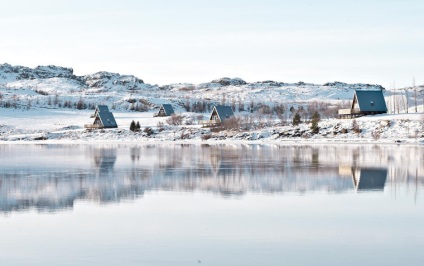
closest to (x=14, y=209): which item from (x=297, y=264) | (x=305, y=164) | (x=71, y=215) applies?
(x=71, y=215)

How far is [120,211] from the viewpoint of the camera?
18.5m

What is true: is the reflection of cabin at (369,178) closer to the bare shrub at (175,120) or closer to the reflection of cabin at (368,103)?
the reflection of cabin at (368,103)

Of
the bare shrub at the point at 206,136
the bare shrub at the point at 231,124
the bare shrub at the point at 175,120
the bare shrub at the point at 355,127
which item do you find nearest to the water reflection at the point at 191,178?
the bare shrub at the point at 355,127

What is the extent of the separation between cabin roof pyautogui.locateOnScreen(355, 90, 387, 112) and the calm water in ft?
173

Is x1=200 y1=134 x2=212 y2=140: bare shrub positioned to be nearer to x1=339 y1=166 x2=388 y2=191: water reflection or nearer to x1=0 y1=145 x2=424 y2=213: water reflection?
x1=0 y1=145 x2=424 y2=213: water reflection

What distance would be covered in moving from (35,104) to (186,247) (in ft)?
449

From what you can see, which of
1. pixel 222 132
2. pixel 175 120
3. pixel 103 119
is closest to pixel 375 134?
pixel 222 132

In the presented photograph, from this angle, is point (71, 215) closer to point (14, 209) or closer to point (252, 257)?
point (14, 209)

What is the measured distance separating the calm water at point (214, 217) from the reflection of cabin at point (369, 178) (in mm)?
71

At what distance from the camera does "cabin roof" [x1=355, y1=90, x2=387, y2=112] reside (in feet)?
270

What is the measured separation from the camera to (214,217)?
1736 cm

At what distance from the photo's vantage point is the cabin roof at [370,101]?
82.2 metres

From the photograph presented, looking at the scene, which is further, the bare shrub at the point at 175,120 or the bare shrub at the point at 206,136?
the bare shrub at the point at 175,120

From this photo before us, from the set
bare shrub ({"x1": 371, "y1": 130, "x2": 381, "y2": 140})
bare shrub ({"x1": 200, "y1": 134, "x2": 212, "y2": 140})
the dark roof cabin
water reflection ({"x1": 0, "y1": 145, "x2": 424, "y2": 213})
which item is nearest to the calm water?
water reflection ({"x1": 0, "y1": 145, "x2": 424, "y2": 213})
